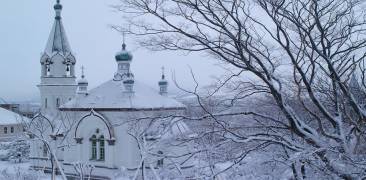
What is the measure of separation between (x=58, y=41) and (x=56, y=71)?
1804 millimetres

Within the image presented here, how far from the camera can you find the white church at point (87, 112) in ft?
66.3

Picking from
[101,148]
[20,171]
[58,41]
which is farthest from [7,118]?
[101,148]

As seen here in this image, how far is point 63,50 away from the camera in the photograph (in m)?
25.4

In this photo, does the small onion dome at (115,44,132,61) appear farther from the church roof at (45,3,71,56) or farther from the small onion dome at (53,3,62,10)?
the small onion dome at (53,3,62,10)

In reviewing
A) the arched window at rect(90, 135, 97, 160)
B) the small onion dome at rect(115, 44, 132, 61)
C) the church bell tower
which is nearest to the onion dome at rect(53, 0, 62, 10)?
the church bell tower

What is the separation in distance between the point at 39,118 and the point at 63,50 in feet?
14.1

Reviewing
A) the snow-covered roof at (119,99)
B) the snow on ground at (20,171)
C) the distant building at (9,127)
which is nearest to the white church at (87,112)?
the snow-covered roof at (119,99)

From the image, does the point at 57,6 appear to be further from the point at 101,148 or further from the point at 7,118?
the point at 7,118

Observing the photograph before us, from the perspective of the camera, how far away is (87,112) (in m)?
21.2

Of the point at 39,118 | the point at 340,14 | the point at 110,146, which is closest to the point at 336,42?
the point at 340,14

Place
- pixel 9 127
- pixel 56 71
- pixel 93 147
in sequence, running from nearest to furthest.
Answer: pixel 93 147
pixel 56 71
pixel 9 127

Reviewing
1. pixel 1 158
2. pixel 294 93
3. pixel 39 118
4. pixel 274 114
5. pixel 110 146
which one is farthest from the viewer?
pixel 1 158

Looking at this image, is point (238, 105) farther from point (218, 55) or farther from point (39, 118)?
point (39, 118)

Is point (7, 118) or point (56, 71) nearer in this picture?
point (56, 71)
